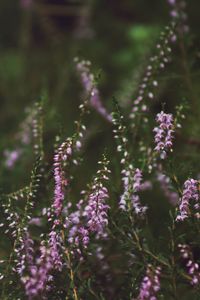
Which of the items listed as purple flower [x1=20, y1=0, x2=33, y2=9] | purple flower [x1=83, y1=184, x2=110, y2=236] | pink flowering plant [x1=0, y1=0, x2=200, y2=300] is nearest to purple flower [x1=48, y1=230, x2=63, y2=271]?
pink flowering plant [x1=0, y1=0, x2=200, y2=300]

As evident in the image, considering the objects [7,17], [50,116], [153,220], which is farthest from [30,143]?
[7,17]

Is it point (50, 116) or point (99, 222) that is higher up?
point (50, 116)

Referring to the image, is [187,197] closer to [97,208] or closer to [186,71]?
[97,208]

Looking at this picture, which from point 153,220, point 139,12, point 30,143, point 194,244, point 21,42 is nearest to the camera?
point 194,244

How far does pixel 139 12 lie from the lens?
19.3ft

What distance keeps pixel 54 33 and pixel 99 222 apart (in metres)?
4.03

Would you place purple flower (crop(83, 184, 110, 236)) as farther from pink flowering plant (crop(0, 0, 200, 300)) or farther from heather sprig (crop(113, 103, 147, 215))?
heather sprig (crop(113, 103, 147, 215))

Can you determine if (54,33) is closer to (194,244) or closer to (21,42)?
(21,42)

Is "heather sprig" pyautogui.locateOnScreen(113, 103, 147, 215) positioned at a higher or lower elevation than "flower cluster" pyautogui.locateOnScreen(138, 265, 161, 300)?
higher

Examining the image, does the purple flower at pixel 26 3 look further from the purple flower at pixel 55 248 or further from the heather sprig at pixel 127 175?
the purple flower at pixel 55 248

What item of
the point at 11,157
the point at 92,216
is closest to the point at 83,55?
the point at 11,157

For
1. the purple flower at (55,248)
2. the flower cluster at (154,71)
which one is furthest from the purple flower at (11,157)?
the purple flower at (55,248)

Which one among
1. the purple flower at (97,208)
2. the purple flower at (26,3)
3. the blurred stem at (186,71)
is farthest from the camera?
the purple flower at (26,3)

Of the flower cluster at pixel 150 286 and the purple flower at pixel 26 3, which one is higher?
the purple flower at pixel 26 3
